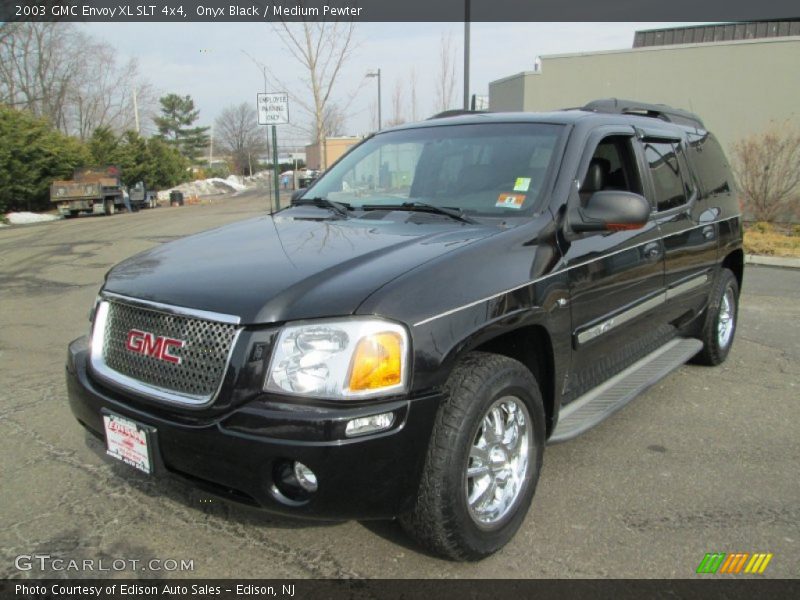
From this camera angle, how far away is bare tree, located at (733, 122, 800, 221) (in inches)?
559

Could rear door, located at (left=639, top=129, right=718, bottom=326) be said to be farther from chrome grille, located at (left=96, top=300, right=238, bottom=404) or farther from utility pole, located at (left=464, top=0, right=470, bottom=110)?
utility pole, located at (left=464, top=0, right=470, bottom=110)

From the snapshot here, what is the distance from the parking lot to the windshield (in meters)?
1.50

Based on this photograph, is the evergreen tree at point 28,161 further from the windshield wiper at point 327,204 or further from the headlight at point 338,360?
the headlight at point 338,360

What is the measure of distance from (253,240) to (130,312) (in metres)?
0.74

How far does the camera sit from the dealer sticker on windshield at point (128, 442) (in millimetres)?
→ 2504

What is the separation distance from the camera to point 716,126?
1711cm

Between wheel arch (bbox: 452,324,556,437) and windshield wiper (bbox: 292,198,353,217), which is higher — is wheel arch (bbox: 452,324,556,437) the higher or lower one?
the lower one

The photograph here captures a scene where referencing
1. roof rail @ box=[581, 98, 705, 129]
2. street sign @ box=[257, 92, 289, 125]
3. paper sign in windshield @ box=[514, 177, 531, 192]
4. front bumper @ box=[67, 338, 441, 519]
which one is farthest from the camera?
street sign @ box=[257, 92, 289, 125]

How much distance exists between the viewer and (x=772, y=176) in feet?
47.2

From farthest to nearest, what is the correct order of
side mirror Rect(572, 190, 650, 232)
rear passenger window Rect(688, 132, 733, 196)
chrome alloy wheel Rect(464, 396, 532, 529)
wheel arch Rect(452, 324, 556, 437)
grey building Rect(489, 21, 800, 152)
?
grey building Rect(489, 21, 800, 152)
rear passenger window Rect(688, 132, 733, 196)
side mirror Rect(572, 190, 650, 232)
wheel arch Rect(452, 324, 556, 437)
chrome alloy wheel Rect(464, 396, 532, 529)

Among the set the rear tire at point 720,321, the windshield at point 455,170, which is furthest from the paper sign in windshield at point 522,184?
the rear tire at point 720,321

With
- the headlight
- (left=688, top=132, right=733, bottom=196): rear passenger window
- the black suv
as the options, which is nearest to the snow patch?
the black suv

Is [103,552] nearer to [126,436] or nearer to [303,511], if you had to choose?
[126,436]

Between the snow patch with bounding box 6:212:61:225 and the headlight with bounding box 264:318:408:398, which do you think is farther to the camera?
the snow patch with bounding box 6:212:61:225
